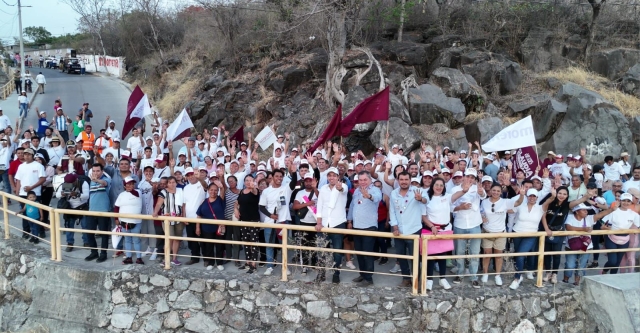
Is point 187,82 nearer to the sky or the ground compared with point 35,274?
nearer to the sky

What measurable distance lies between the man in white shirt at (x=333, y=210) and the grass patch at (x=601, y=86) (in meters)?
12.8

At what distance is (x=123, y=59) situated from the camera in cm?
4156

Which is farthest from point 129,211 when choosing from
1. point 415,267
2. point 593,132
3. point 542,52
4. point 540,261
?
point 542,52

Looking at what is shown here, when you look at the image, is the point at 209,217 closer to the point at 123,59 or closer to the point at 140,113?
the point at 140,113

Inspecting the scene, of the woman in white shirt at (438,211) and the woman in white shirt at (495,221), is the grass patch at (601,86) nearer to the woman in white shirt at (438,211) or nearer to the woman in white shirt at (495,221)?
the woman in white shirt at (495,221)

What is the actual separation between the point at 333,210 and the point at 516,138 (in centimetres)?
428

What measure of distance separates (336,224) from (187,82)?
20175 mm

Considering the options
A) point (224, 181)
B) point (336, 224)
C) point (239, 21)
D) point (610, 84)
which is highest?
point (239, 21)

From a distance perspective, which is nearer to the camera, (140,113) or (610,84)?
(140,113)

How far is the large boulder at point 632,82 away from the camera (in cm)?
1767

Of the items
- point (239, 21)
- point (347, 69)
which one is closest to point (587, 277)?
point (347, 69)

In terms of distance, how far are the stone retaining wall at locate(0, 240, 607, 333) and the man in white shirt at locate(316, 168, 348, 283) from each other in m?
0.47

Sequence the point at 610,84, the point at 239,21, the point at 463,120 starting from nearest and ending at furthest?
1. the point at 463,120
2. the point at 610,84
3. the point at 239,21

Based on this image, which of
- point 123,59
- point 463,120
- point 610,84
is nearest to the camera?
point 463,120
